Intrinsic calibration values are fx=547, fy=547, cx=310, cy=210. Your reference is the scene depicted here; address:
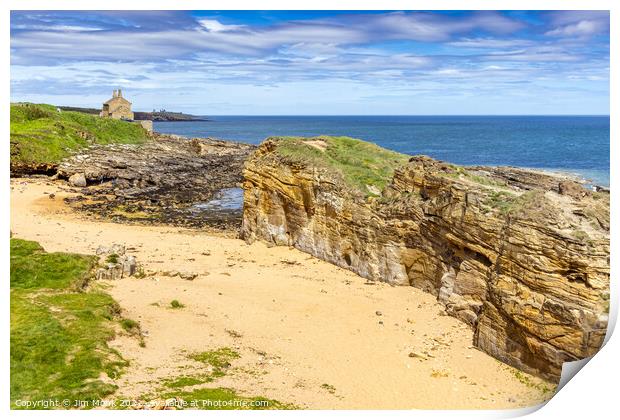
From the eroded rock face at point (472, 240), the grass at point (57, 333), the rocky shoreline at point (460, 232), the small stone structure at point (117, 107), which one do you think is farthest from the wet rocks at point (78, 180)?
the small stone structure at point (117, 107)

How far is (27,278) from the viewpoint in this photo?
60.4 feet

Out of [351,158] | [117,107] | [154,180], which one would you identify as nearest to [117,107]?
[117,107]

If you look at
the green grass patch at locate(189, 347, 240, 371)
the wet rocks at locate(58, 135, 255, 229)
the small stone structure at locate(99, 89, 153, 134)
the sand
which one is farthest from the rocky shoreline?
the small stone structure at locate(99, 89, 153, 134)

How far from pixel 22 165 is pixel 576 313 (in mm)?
51302

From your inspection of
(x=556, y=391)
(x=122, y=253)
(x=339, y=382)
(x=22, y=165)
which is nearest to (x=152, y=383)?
(x=339, y=382)

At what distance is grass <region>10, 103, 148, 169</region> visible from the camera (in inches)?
2095

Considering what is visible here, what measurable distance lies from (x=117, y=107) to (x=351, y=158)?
2754 inches

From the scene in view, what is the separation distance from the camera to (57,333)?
49.1 ft

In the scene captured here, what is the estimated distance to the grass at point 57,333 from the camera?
13.1 metres

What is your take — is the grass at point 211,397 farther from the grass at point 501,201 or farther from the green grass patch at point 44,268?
the grass at point 501,201

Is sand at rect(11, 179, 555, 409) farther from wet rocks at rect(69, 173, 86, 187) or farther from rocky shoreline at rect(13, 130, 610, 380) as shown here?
wet rocks at rect(69, 173, 86, 187)

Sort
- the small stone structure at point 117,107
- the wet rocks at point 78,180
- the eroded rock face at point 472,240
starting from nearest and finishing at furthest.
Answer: the eroded rock face at point 472,240 → the wet rocks at point 78,180 → the small stone structure at point 117,107

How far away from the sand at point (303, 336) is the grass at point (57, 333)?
74cm

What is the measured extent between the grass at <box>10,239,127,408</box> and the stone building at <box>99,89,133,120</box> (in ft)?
242
